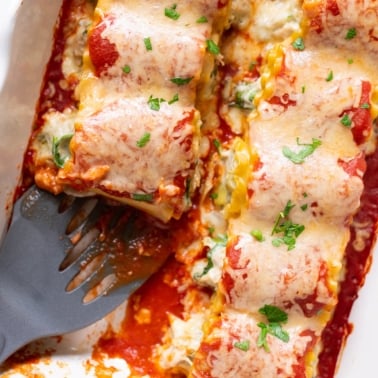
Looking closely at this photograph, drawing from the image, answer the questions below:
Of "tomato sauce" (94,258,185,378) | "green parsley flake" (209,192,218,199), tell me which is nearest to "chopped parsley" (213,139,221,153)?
"green parsley flake" (209,192,218,199)

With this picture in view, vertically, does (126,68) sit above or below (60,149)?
above

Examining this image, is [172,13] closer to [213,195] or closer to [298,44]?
[298,44]

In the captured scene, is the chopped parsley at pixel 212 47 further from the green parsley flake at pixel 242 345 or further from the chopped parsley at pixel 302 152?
the green parsley flake at pixel 242 345

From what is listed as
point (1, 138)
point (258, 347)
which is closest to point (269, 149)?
point (258, 347)

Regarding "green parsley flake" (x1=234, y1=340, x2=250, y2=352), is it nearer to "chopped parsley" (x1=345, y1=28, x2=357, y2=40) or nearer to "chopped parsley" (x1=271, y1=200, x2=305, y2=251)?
"chopped parsley" (x1=271, y1=200, x2=305, y2=251)

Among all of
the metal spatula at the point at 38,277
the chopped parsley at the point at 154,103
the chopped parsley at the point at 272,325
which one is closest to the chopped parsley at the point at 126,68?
the chopped parsley at the point at 154,103

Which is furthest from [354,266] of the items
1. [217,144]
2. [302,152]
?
[217,144]
